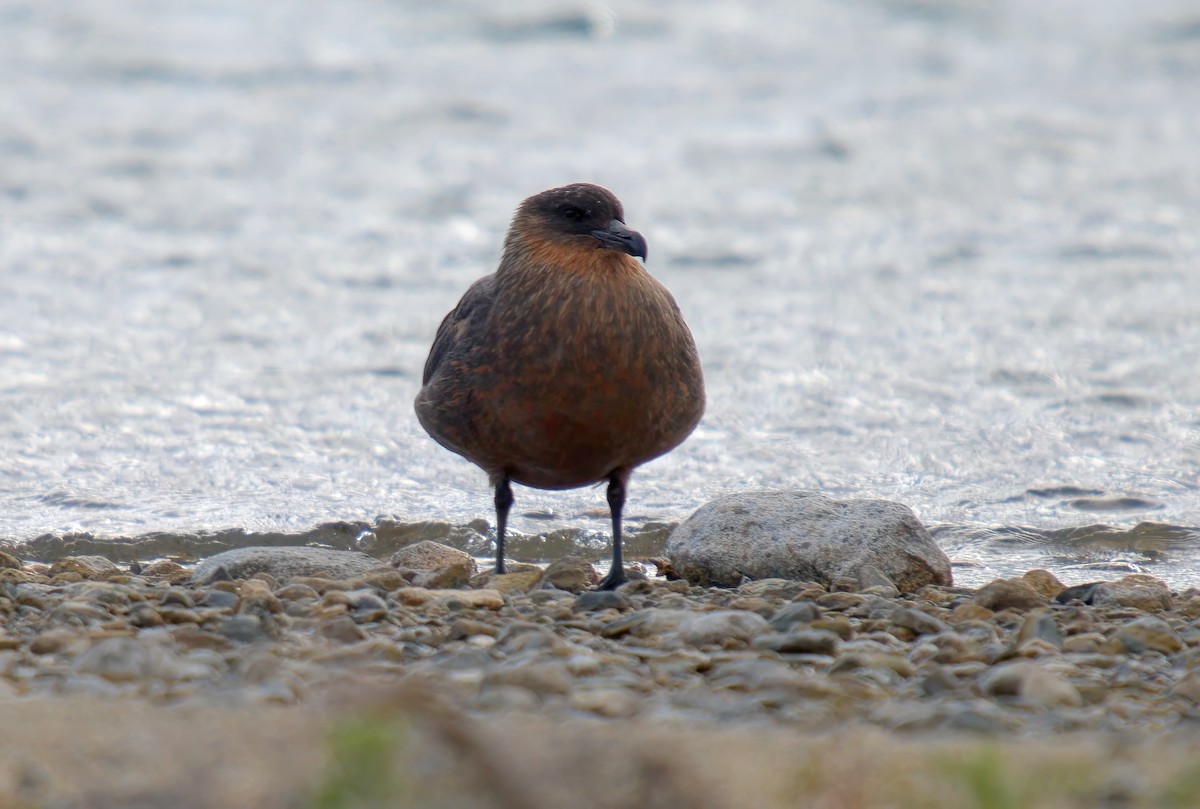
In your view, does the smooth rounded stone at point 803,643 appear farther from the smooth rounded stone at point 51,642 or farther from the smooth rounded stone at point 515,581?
the smooth rounded stone at point 51,642

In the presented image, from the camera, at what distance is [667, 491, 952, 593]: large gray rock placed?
21.0 ft

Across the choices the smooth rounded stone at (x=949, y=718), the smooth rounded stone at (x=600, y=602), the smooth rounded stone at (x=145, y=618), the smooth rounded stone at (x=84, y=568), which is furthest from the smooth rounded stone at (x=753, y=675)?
the smooth rounded stone at (x=84, y=568)

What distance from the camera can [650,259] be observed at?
13500mm

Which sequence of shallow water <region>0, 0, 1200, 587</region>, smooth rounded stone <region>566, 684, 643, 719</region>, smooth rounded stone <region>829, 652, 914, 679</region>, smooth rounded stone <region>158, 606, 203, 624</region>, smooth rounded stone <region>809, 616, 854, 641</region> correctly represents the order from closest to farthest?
smooth rounded stone <region>566, 684, 643, 719</region> < smooth rounded stone <region>829, 652, 914, 679</region> < smooth rounded stone <region>809, 616, 854, 641</region> < smooth rounded stone <region>158, 606, 203, 624</region> < shallow water <region>0, 0, 1200, 587</region>

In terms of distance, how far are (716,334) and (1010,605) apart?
243 inches

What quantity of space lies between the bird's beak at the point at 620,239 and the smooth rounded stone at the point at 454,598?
5.81 ft

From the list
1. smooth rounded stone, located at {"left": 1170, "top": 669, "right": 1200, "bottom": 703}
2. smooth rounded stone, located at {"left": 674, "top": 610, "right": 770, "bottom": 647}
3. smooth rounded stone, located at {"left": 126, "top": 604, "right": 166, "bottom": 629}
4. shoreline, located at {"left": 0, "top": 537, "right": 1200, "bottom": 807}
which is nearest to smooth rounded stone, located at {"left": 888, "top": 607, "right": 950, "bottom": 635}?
shoreline, located at {"left": 0, "top": 537, "right": 1200, "bottom": 807}

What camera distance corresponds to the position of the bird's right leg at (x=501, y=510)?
6.93 meters

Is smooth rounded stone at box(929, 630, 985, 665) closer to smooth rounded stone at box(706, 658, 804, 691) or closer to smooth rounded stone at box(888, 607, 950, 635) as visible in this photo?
smooth rounded stone at box(888, 607, 950, 635)

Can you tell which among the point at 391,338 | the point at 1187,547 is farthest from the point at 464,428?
the point at 391,338

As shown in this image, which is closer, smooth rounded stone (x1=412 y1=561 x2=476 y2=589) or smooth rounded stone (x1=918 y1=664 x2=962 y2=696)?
smooth rounded stone (x1=918 y1=664 x2=962 y2=696)

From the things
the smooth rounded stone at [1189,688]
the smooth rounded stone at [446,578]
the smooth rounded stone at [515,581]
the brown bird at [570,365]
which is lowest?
the smooth rounded stone at [515,581]

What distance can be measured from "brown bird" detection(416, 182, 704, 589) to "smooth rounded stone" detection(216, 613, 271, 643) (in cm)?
190

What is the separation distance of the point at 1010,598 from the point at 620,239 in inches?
89.6
